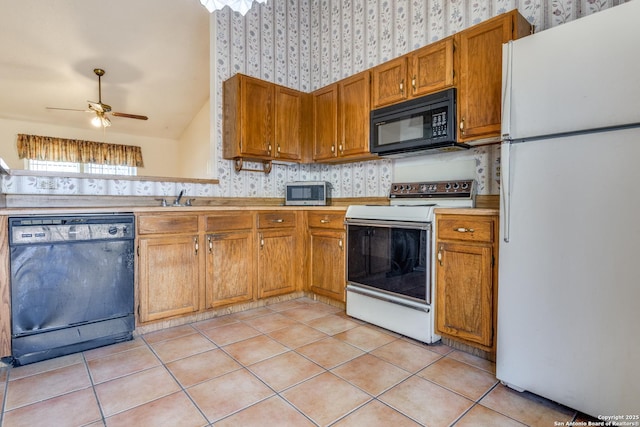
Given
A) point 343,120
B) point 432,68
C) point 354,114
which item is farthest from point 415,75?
point 343,120

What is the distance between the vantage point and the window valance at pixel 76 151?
630 centimetres

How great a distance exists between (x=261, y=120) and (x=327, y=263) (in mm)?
1509

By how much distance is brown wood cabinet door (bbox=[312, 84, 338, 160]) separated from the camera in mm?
3252

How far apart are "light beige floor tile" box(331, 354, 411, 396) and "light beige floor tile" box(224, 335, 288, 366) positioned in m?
0.45

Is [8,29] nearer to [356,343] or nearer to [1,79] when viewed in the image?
[1,79]

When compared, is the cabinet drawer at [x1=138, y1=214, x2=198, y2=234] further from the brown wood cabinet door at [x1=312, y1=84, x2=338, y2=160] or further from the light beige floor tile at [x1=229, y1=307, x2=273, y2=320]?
the brown wood cabinet door at [x1=312, y1=84, x2=338, y2=160]

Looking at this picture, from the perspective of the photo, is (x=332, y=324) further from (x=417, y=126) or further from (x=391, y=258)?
(x=417, y=126)

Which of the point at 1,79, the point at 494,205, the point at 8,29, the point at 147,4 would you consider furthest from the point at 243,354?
the point at 1,79

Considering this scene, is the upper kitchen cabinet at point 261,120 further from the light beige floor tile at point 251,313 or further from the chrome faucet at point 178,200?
the light beige floor tile at point 251,313

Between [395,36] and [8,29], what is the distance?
14.4ft

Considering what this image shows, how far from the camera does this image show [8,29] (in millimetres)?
3820

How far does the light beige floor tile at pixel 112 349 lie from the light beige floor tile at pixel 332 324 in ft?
3.94

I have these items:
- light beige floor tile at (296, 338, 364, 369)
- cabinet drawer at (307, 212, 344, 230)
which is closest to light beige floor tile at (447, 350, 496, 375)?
light beige floor tile at (296, 338, 364, 369)

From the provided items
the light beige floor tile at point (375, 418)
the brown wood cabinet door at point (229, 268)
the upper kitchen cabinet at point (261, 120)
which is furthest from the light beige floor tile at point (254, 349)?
the upper kitchen cabinet at point (261, 120)
